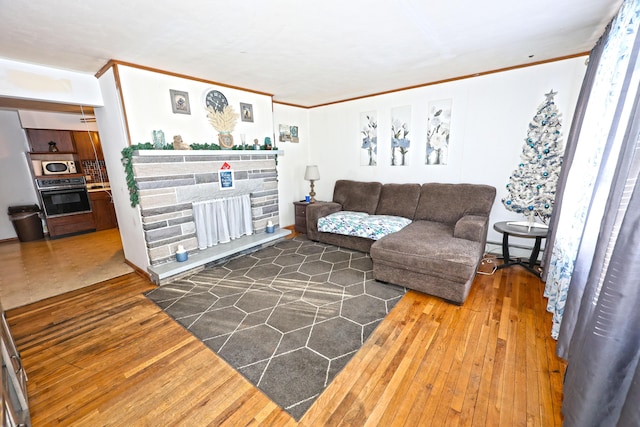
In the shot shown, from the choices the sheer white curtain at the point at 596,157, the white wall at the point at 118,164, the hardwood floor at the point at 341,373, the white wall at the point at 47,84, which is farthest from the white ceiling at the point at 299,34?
the hardwood floor at the point at 341,373

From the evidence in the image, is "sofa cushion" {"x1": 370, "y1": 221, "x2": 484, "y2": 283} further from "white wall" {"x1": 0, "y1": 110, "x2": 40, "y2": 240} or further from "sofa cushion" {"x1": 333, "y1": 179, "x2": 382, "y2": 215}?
"white wall" {"x1": 0, "y1": 110, "x2": 40, "y2": 240}

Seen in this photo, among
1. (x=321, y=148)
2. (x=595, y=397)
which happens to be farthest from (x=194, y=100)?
(x=595, y=397)

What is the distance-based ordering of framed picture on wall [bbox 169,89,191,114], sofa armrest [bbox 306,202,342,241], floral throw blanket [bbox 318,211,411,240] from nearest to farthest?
1. framed picture on wall [bbox 169,89,191,114]
2. floral throw blanket [bbox 318,211,411,240]
3. sofa armrest [bbox 306,202,342,241]

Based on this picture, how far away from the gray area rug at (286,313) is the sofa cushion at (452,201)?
109 centimetres

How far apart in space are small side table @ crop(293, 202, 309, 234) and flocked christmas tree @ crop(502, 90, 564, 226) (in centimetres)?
303

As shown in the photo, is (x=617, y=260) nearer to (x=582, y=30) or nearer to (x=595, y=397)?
(x=595, y=397)

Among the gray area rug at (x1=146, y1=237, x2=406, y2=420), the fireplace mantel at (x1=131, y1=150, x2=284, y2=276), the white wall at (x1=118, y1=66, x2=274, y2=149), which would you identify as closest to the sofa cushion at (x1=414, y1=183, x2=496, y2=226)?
the gray area rug at (x1=146, y1=237, x2=406, y2=420)

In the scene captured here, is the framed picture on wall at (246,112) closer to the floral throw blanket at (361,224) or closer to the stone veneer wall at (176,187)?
the stone veneer wall at (176,187)

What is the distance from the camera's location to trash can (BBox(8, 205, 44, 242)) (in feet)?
15.1

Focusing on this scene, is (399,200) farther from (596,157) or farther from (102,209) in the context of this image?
(102,209)

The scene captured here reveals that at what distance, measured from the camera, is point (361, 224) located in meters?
3.54

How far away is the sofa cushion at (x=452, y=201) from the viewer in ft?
10.5

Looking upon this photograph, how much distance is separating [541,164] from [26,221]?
26.7ft

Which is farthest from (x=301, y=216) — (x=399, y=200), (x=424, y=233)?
(x=424, y=233)
